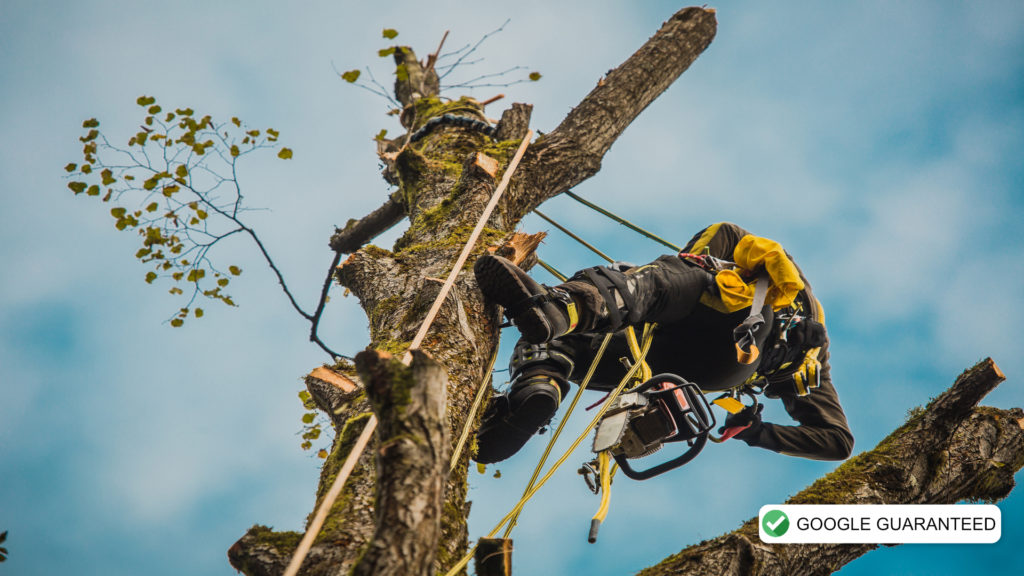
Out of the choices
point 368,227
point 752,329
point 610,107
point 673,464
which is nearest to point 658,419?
point 673,464

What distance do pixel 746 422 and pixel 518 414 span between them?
1284 mm

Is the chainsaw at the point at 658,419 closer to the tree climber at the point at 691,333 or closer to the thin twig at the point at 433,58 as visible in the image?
the tree climber at the point at 691,333

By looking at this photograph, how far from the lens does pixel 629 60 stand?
14.2 ft

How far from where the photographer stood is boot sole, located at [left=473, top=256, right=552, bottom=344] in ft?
7.97

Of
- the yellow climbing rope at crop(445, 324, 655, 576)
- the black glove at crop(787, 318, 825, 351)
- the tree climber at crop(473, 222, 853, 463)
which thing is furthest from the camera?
the black glove at crop(787, 318, 825, 351)

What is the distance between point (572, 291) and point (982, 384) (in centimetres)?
143

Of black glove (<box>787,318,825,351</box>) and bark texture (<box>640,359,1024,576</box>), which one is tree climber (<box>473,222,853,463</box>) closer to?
black glove (<box>787,318,825,351</box>)

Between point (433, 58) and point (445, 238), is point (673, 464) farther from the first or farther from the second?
point (433, 58)

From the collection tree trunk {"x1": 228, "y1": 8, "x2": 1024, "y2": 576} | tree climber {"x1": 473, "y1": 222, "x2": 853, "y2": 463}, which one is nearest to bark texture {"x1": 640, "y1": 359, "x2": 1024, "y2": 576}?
tree trunk {"x1": 228, "y1": 8, "x2": 1024, "y2": 576}

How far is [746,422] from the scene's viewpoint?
134 inches

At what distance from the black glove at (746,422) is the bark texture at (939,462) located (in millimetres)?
643

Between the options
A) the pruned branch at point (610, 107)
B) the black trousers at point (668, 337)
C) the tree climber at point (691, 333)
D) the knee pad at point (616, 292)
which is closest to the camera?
the tree climber at point (691, 333)

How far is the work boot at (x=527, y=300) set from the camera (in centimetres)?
244

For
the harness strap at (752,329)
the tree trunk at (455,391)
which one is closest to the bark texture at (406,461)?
the tree trunk at (455,391)
